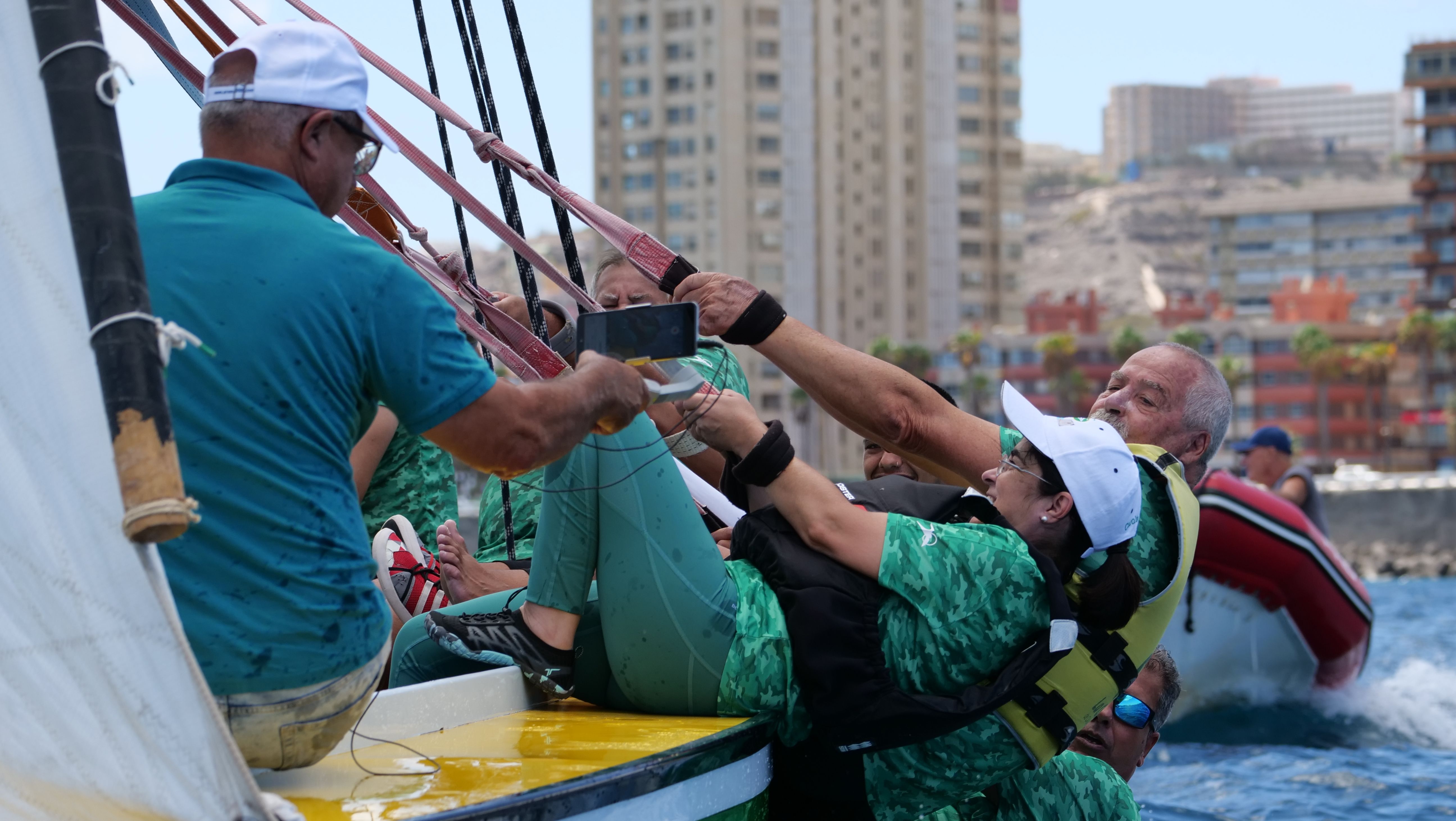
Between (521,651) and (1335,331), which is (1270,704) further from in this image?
(1335,331)

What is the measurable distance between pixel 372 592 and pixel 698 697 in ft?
2.88

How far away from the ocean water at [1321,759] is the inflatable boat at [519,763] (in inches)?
165

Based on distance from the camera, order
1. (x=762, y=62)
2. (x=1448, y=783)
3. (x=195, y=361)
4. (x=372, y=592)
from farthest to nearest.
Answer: (x=762, y=62) < (x=1448, y=783) < (x=372, y=592) < (x=195, y=361)

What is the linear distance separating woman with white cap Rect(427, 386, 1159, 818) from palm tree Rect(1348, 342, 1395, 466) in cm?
8372

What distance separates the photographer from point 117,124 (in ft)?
6.94

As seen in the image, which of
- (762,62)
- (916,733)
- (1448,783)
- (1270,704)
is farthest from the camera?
(762,62)

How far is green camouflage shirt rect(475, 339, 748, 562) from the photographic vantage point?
4004 millimetres

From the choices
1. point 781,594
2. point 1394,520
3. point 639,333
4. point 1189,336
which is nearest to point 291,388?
point 639,333

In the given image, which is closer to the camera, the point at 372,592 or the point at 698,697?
the point at 372,592

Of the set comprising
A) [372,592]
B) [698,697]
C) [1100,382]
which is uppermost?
[372,592]

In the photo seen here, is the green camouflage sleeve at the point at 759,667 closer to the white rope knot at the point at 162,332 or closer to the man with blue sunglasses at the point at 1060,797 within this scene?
the man with blue sunglasses at the point at 1060,797

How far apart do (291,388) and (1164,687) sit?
3211mm

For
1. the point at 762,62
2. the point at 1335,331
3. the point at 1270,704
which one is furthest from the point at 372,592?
the point at 1335,331

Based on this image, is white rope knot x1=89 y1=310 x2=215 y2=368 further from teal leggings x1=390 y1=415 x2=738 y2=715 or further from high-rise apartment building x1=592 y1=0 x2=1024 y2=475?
high-rise apartment building x1=592 y1=0 x2=1024 y2=475
